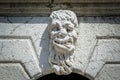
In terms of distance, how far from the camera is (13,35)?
11.3 ft

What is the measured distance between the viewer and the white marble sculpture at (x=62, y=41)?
322 cm

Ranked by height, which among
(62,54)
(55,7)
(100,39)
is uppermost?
(55,7)

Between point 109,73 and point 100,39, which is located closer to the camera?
point 109,73

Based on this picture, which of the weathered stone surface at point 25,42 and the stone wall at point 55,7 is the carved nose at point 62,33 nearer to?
the weathered stone surface at point 25,42

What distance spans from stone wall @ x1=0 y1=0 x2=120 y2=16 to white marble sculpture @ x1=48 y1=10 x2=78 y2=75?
0.58 feet

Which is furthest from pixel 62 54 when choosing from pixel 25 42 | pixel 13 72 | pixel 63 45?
pixel 13 72

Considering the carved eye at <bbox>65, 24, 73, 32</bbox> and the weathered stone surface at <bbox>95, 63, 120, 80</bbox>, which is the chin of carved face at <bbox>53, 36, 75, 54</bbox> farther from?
the weathered stone surface at <bbox>95, 63, 120, 80</bbox>

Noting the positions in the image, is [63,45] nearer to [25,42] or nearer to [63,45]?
[63,45]

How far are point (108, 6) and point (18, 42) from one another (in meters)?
1.12

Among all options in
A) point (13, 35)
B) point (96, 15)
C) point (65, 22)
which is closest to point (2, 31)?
point (13, 35)

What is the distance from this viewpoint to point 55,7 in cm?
351

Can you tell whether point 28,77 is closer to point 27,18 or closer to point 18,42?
point 18,42

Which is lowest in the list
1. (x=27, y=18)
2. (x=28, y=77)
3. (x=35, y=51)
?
(x=28, y=77)

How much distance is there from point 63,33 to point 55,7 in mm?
446
